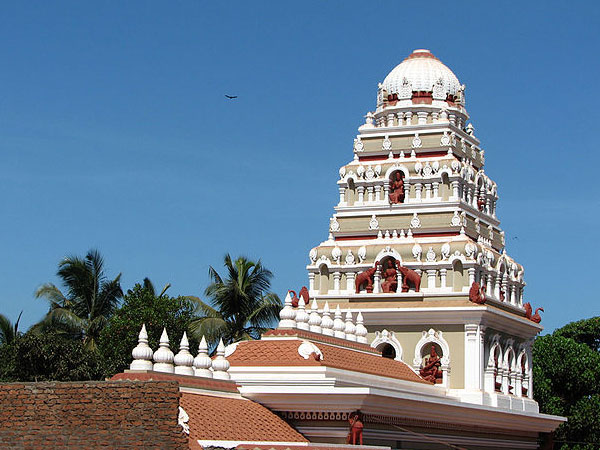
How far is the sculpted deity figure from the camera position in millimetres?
40938

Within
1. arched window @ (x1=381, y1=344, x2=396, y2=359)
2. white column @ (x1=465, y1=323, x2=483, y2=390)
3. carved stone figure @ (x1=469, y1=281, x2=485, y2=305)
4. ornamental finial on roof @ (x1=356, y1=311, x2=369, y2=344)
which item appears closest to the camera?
ornamental finial on roof @ (x1=356, y1=311, x2=369, y2=344)

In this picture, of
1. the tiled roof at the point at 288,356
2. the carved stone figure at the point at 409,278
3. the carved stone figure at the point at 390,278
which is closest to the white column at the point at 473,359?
the carved stone figure at the point at 409,278

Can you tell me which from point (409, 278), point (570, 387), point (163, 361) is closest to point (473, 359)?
point (409, 278)

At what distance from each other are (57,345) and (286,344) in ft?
37.2

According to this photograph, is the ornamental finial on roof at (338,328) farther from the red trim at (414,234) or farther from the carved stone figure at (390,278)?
the red trim at (414,234)

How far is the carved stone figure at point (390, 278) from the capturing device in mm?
42688

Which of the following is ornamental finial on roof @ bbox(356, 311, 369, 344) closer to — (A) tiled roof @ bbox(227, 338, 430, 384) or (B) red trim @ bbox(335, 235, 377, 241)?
(A) tiled roof @ bbox(227, 338, 430, 384)

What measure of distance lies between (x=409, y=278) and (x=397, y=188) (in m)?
4.36

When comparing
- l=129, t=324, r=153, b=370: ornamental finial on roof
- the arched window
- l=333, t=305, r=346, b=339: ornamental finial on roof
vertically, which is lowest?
l=129, t=324, r=153, b=370: ornamental finial on roof

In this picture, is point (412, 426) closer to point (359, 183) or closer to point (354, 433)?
point (354, 433)

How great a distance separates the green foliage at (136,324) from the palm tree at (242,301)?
2709mm

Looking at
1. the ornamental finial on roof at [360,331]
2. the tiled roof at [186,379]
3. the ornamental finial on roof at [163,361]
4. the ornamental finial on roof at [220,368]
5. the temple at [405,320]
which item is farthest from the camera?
the ornamental finial on roof at [360,331]

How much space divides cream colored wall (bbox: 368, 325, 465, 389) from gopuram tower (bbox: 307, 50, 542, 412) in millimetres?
36

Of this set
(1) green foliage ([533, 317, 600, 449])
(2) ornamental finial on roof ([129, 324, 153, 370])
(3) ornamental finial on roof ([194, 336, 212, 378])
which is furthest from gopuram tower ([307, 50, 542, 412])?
(2) ornamental finial on roof ([129, 324, 153, 370])
